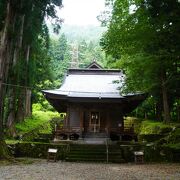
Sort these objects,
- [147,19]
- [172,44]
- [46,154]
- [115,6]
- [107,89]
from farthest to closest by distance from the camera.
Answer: [107,89]
[115,6]
[46,154]
[147,19]
[172,44]

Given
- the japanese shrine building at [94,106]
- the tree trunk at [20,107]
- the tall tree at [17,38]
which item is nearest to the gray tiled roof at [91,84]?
the japanese shrine building at [94,106]

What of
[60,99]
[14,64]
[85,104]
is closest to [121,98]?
[85,104]

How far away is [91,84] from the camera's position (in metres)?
22.9

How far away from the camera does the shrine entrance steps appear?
49.1 ft

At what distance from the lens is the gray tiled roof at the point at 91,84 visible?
19.2m

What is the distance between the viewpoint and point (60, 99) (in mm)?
19188

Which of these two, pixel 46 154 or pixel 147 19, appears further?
pixel 46 154

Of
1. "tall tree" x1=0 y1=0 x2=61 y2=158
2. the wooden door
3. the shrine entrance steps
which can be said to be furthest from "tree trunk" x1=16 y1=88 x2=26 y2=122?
the shrine entrance steps

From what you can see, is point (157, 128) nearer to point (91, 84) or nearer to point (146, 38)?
point (91, 84)

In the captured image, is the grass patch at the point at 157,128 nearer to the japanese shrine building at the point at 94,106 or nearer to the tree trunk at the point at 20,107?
the japanese shrine building at the point at 94,106

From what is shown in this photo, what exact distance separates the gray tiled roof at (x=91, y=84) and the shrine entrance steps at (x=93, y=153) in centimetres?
368

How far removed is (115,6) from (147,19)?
6188mm

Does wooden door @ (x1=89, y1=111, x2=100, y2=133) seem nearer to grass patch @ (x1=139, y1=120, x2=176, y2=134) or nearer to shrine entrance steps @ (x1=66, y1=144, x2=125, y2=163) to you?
shrine entrance steps @ (x1=66, y1=144, x2=125, y2=163)

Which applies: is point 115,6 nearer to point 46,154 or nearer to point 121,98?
point 121,98
